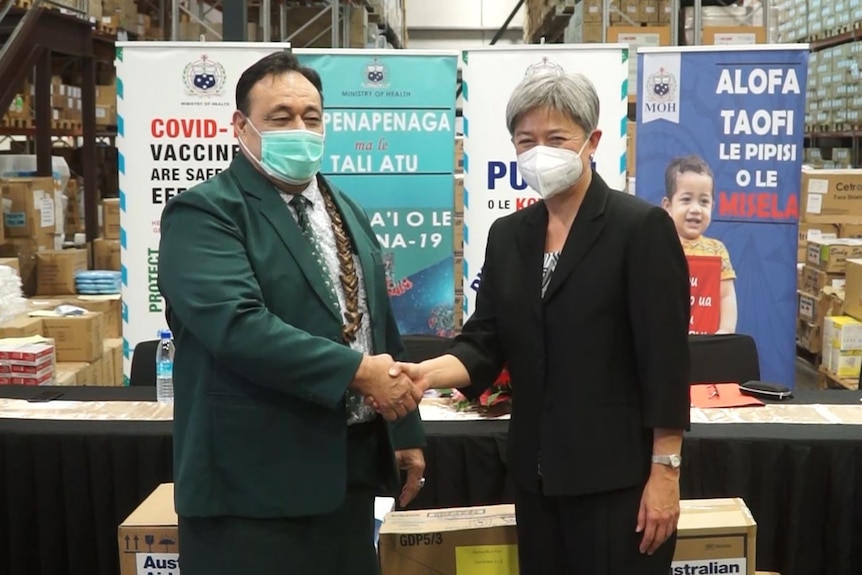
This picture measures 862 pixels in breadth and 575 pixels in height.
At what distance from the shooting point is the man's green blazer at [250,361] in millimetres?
1719

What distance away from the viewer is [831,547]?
284cm

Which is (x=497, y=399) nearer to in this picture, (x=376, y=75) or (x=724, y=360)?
(x=724, y=360)

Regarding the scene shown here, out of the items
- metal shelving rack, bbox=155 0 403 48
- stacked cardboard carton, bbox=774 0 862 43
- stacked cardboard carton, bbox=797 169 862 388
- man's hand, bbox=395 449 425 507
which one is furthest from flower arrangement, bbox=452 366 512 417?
stacked cardboard carton, bbox=774 0 862 43

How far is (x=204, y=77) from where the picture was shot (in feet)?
13.6

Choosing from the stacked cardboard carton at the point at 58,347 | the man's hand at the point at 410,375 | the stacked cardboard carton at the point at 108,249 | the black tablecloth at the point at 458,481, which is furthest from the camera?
the stacked cardboard carton at the point at 108,249

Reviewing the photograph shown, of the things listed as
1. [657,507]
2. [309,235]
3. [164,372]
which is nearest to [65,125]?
[164,372]

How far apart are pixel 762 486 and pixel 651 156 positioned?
1.86 meters

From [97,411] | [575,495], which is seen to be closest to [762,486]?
[575,495]

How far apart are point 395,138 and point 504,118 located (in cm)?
47

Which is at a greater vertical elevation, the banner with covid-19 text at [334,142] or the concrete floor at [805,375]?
the banner with covid-19 text at [334,142]

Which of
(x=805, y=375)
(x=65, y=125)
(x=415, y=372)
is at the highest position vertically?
(x=65, y=125)

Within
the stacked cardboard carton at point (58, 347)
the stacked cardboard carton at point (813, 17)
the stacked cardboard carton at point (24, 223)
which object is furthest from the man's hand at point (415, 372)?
the stacked cardboard carton at point (813, 17)

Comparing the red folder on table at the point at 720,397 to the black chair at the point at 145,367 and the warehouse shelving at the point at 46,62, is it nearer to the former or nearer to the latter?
the black chair at the point at 145,367

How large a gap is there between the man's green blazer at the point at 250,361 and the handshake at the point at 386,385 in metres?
0.04
